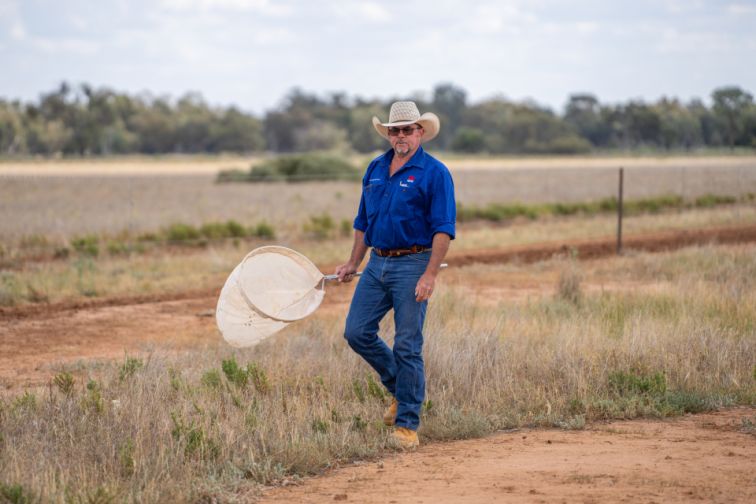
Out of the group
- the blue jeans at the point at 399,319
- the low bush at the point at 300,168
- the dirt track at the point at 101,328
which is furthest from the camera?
the low bush at the point at 300,168

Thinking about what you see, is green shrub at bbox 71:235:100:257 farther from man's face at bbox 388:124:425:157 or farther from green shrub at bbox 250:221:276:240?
man's face at bbox 388:124:425:157

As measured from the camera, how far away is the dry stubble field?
19.1 feet

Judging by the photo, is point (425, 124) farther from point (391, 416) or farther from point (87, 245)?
point (87, 245)

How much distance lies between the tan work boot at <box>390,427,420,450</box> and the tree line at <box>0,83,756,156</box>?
46150mm

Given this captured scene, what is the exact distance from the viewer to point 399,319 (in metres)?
6.73

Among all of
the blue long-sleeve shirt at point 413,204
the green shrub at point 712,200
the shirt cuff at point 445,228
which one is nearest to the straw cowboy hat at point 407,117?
the blue long-sleeve shirt at point 413,204

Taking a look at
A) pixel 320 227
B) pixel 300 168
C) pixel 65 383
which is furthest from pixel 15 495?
pixel 300 168

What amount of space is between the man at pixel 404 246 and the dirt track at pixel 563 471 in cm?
55

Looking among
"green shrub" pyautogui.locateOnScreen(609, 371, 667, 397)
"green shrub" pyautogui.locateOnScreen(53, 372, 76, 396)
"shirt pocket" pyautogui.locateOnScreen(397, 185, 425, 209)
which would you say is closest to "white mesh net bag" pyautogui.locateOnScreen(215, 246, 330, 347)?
"shirt pocket" pyautogui.locateOnScreen(397, 185, 425, 209)

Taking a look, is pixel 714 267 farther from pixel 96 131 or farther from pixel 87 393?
pixel 96 131

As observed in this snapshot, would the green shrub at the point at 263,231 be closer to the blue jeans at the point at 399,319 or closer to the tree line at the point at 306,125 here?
the blue jeans at the point at 399,319

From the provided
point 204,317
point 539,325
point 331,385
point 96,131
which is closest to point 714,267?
point 539,325

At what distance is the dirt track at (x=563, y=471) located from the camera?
5.64 metres

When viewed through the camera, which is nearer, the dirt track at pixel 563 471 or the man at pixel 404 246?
the dirt track at pixel 563 471
